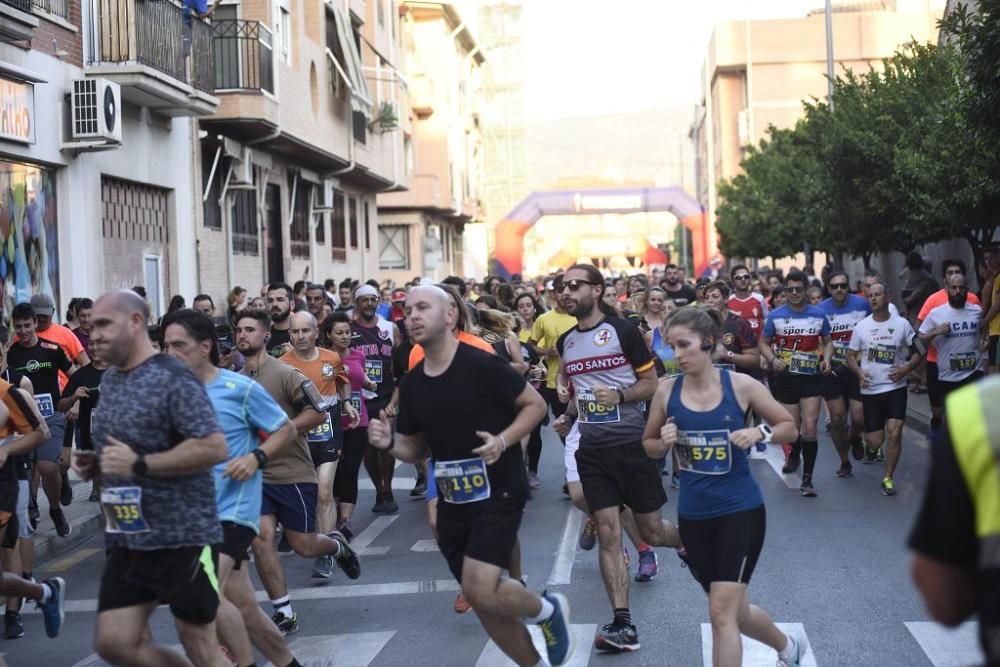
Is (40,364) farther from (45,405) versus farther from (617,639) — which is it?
(617,639)

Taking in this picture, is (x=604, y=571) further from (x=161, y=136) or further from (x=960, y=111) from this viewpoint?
(x=161, y=136)

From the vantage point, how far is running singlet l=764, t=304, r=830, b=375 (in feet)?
41.3

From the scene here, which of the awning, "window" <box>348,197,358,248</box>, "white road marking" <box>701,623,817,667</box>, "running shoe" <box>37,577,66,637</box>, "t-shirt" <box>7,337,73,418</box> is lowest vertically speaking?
"white road marking" <box>701,623,817,667</box>

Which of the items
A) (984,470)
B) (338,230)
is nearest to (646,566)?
(984,470)

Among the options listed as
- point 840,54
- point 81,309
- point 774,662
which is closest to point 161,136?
point 81,309

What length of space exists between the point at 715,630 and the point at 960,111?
904cm

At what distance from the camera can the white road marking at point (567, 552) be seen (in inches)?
351

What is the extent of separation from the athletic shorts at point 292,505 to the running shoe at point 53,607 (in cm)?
114

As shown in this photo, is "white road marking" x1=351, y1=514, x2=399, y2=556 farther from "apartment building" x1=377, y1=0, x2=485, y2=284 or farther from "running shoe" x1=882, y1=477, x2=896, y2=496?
"apartment building" x1=377, y1=0, x2=485, y2=284

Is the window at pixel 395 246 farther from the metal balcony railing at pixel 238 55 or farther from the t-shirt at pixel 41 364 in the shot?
the t-shirt at pixel 41 364

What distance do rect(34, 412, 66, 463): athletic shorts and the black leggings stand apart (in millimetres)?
2190

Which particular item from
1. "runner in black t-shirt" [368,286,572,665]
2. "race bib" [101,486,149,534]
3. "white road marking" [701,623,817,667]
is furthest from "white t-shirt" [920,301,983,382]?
"race bib" [101,486,149,534]

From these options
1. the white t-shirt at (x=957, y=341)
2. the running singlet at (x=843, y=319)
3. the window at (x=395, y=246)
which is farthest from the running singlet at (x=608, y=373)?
the window at (x=395, y=246)

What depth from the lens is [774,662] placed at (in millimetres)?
6820
